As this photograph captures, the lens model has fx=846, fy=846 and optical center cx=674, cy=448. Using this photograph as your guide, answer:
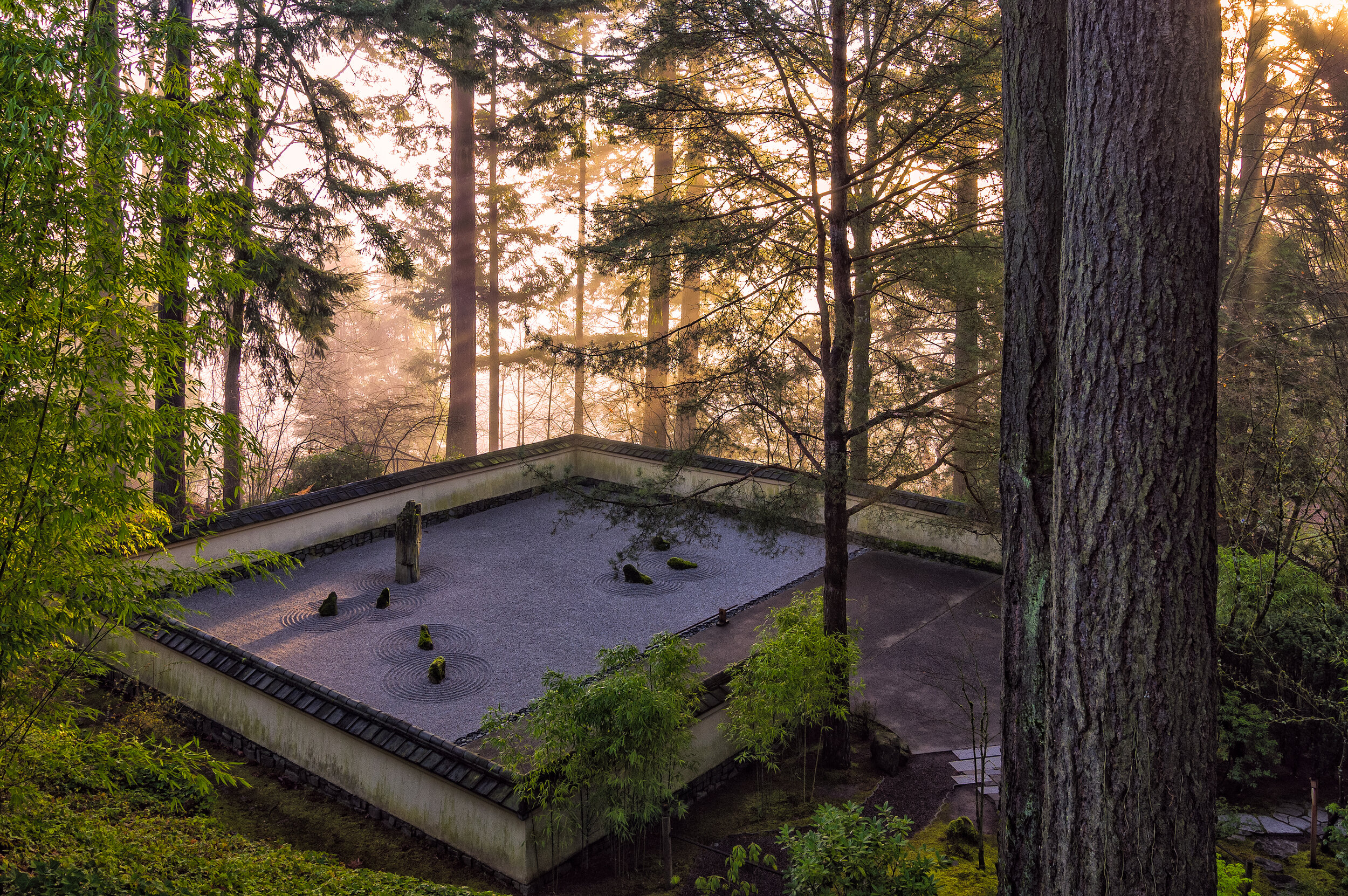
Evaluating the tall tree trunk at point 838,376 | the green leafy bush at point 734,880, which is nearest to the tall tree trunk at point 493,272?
the tall tree trunk at point 838,376

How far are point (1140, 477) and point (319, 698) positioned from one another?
6465mm

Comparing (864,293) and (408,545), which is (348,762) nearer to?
(408,545)

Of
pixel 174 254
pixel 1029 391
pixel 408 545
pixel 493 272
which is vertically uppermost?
pixel 493 272

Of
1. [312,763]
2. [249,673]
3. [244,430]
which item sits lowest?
[312,763]

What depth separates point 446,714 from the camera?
784cm

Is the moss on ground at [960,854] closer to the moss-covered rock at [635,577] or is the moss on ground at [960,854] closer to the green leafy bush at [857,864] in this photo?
the green leafy bush at [857,864]

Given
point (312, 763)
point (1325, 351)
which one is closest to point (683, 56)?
point (312, 763)

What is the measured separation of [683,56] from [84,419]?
5.63 m

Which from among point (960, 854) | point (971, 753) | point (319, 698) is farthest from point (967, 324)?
point (319, 698)

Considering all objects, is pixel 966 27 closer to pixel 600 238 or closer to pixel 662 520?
pixel 600 238

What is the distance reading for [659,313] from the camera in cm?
1778

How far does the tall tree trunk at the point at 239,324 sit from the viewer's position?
5.01 metres

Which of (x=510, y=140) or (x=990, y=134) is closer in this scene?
(x=990, y=134)

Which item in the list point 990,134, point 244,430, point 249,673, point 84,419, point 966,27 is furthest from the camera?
point 966,27
